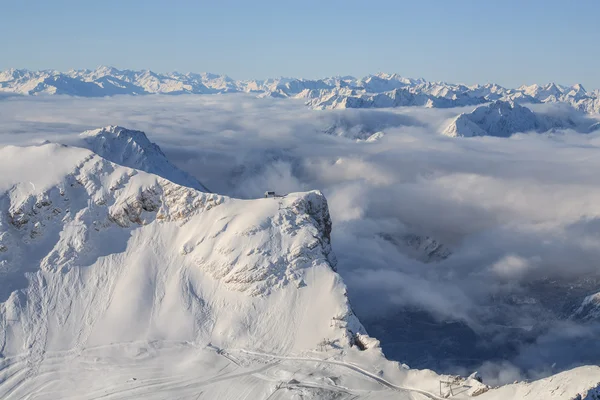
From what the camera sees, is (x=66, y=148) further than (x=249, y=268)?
Yes

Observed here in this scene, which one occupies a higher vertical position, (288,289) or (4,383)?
(288,289)

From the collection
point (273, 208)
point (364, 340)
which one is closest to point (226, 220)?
point (273, 208)

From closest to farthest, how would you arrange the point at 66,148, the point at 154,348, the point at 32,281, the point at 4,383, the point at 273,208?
the point at 4,383
the point at 154,348
the point at 32,281
the point at 273,208
the point at 66,148

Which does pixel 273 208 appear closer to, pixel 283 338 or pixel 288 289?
pixel 288 289

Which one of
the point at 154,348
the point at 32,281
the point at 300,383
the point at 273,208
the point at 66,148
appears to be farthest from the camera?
the point at 66,148

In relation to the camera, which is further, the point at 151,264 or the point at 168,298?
the point at 151,264

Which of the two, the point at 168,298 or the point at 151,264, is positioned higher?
the point at 151,264
